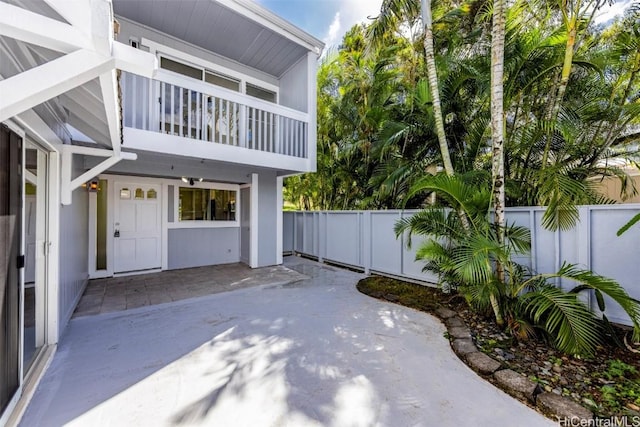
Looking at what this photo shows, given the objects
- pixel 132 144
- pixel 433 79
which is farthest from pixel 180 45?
pixel 433 79

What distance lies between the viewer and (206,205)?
721cm

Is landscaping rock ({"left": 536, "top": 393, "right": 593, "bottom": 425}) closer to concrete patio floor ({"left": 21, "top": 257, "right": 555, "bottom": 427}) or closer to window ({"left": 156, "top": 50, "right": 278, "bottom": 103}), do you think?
concrete patio floor ({"left": 21, "top": 257, "right": 555, "bottom": 427})

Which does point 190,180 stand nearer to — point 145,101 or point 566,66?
point 145,101

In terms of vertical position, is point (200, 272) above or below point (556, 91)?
below

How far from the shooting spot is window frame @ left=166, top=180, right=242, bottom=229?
21.9ft

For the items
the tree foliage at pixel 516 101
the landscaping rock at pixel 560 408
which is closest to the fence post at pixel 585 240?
the tree foliage at pixel 516 101

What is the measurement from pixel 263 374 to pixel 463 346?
86.5 inches

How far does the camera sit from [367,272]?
6.45 m

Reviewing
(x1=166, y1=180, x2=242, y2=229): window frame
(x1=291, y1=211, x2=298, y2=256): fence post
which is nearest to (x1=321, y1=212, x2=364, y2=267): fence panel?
(x1=291, y1=211, x2=298, y2=256): fence post

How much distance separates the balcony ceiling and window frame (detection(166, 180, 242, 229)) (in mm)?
3197

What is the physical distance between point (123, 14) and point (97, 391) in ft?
21.0

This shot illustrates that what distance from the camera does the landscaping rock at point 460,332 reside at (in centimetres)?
324

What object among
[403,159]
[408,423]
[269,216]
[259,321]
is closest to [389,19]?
[403,159]

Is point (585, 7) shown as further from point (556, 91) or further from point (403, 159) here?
point (403, 159)
